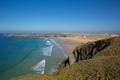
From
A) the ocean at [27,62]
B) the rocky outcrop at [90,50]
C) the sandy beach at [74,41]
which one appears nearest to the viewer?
the rocky outcrop at [90,50]

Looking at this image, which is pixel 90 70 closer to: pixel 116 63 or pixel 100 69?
pixel 100 69

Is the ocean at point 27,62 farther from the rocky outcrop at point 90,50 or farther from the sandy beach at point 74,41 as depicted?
the sandy beach at point 74,41

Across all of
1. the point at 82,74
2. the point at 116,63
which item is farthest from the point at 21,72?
the point at 116,63

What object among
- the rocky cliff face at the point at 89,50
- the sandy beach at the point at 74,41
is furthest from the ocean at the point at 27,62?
the sandy beach at the point at 74,41

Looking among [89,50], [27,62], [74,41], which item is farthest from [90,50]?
[74,41]

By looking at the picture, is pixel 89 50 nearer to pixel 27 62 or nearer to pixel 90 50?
pixel 90 50

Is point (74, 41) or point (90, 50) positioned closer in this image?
point (90, 50)

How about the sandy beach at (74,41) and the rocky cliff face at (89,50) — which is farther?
the sandy beach at (74,41)

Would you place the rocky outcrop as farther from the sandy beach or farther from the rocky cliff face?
the sandy beach

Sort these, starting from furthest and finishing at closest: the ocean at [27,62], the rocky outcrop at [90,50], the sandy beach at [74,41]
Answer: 1. the sandy beach at [74,41]
2. the ocean at [27,62]
3. the rocky outcrop at [90,50]

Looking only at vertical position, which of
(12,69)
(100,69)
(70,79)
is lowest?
(12,69)

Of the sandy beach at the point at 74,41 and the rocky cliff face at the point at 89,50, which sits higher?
the rocky cliff face at the point at 89,50
